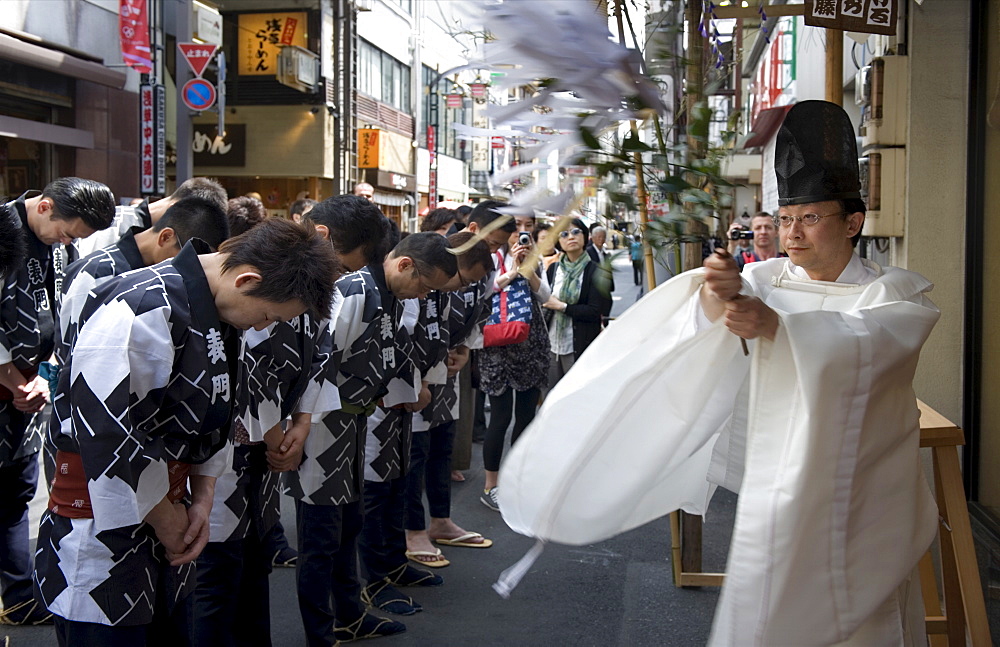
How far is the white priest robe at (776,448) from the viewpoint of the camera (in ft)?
7.55

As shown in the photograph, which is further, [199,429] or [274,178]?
[274,178]

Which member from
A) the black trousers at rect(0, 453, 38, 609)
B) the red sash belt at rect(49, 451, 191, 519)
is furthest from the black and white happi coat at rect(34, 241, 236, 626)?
the black trousers at rect(0, 453, 38, 609)

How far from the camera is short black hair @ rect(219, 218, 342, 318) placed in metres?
2.65

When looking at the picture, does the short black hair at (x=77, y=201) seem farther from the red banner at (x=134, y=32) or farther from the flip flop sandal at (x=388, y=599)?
the red banner at (x=134, y=32)

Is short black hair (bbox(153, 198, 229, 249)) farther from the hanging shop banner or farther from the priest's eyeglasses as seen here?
the hanging shop banner

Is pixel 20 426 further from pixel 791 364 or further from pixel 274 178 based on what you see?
pixel 274 178

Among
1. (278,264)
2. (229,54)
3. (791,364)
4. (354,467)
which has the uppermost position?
(229,54)

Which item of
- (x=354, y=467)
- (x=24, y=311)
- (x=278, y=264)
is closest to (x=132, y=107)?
(x=24, y=311)

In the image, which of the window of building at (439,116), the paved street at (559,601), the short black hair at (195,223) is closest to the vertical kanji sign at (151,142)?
the paved street at (559,601)

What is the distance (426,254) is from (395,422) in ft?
2.85

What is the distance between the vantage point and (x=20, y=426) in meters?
4.29

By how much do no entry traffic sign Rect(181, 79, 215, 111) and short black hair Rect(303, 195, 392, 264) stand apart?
11432mm

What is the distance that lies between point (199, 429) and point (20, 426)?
82.2 inches

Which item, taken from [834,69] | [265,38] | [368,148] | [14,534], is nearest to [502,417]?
[14,534]
